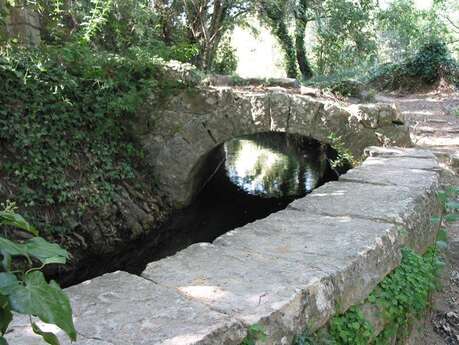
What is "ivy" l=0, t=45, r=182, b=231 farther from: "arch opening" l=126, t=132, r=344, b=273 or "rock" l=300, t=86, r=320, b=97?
"rock" l=300, t=86, r=320, b=97

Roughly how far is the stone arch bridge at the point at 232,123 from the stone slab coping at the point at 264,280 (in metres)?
2.90

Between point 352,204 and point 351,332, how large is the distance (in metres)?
1.01

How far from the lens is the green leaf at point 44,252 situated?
73cm

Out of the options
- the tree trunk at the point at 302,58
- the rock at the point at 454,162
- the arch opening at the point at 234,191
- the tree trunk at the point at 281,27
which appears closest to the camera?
the rock at the point at 454,162

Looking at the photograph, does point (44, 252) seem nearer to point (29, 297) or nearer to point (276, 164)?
point (29, 297)

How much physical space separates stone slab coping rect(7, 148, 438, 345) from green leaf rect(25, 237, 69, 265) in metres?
0.67

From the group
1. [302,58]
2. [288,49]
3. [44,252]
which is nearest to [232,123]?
[44,252]

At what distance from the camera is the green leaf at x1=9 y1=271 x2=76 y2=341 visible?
0.64 m

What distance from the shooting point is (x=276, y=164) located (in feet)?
34.3

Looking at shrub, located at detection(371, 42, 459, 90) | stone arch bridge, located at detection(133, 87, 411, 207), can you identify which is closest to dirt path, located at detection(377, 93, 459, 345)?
stone arch bridge, located at detection(133, 87, 411, 207)

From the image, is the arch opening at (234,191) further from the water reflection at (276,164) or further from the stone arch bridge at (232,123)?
the stone arch bridge at (232,123)

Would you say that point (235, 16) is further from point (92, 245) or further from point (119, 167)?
point (92, 245)

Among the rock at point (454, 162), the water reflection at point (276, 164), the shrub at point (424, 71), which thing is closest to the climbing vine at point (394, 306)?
the rock at point (454, 162)

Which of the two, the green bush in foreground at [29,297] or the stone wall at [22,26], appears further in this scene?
the stone wall at [22,26]
